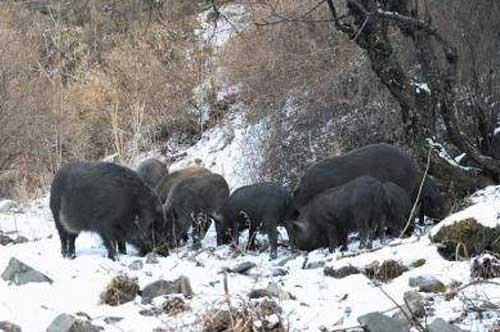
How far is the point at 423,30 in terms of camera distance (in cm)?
953

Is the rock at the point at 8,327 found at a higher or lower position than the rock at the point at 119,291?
higher

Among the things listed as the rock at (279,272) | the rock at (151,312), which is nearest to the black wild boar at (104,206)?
the rock at (279,272)

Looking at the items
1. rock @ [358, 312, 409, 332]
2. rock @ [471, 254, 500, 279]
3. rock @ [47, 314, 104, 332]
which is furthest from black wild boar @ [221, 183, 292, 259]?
rock @ [358, 312, 409, 332]

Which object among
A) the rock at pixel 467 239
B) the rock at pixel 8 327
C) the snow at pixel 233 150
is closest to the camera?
the rock at pixel 8 327

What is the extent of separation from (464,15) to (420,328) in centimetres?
724

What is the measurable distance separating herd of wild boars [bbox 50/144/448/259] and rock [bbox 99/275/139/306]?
5.72 feet

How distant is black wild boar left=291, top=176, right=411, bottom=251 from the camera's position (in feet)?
28.5

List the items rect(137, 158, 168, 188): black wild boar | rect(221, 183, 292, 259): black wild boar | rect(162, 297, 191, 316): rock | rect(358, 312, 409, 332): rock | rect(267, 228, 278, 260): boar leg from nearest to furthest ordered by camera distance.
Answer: rect(358, 312, 409, 332): rock, rect(162, 297, 191, 316): rock, rect(267, 228, 278, 260): boar leg, rect(221, 183, 292, 259): black wild boar, rect(137, 158, 168, 188): black wild boar

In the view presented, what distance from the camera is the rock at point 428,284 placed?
6.09 metres

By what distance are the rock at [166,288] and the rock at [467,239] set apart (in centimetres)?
209

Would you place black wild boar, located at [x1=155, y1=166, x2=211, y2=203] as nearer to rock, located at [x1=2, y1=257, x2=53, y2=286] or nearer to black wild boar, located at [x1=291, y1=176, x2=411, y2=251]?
black wild boar, located at [x1=291, y1=176, x2=411, y2=251]

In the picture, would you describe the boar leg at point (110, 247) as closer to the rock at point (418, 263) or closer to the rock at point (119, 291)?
the rock at point (119, 291)

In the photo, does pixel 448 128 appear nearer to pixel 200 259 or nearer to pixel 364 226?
pixel 364 226

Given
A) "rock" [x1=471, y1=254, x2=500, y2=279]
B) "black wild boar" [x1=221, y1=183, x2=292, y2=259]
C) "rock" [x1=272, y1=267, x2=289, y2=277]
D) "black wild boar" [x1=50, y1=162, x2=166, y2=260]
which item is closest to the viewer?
"rock" [x1=471, y1=254, x2=500, y2=279]
